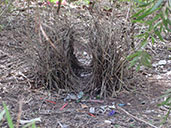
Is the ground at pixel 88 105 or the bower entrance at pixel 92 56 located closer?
the ground at pixel 88 105

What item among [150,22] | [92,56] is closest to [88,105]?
[92,56]

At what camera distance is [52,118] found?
6.05ft

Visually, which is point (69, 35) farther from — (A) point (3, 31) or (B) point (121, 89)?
(A) point (3, 31)

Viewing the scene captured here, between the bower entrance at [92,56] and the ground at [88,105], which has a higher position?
the bower entrance at [92,56]

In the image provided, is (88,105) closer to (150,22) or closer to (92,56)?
(92,56)

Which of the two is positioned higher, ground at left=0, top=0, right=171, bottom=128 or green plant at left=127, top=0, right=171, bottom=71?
green plant at left=127, top=0, right=171, bottom=71

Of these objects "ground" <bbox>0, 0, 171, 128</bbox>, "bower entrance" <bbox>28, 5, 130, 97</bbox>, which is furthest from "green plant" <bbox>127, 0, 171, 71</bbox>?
"bower entrance" <bbox>28, 5, 130, 97</bbox>

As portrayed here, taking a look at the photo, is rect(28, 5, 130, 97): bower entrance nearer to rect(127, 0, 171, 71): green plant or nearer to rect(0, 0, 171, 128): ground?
rect(0, 0, 171, 128): ground

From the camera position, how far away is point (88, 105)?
2.09 metres

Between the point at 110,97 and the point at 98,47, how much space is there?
0.46m

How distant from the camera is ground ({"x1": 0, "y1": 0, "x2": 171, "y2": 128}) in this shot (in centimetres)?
180

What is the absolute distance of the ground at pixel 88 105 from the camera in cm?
180

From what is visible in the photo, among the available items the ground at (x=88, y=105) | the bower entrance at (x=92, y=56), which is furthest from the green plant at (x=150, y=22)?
the bower entrance at (x=92, y=56)

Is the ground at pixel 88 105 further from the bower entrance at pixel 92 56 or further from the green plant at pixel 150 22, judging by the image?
the green plant at pixel 150 22
